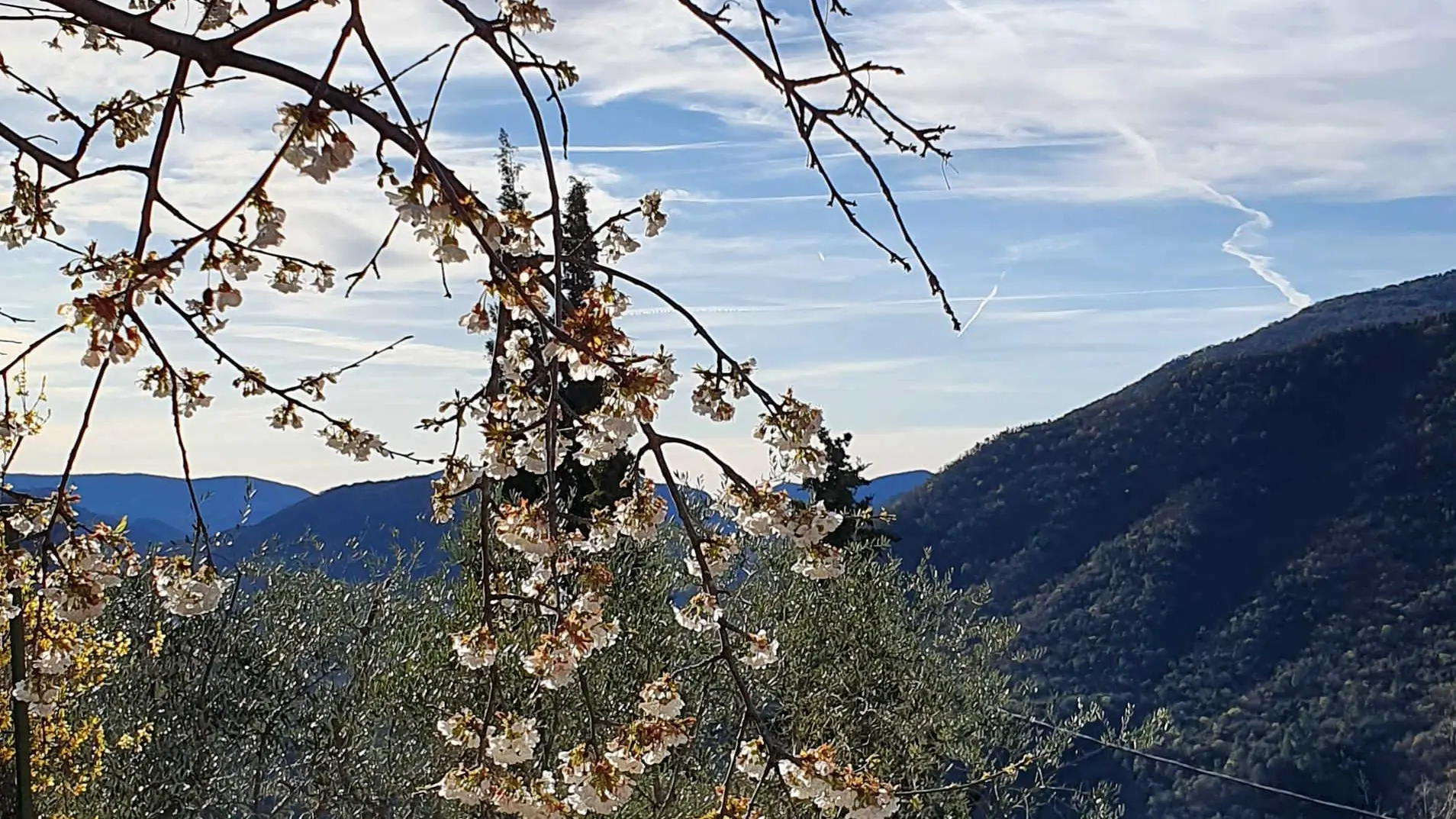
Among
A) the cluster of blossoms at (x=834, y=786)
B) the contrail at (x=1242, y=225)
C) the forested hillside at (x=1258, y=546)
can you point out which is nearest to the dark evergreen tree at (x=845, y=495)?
the cluster of blossoms at (x=834, y=786)

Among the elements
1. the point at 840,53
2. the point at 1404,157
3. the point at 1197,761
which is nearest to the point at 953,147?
the point at 840,53

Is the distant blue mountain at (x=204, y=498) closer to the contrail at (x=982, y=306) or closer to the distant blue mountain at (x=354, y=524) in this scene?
the distant blue mountain at (x=354, y=524)

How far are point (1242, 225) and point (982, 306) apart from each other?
69.6 ft

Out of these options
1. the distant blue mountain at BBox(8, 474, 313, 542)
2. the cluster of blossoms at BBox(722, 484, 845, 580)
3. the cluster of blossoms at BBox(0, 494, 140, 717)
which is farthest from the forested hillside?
the cluster of blossoms at BBox(0, 494, 140, 717)

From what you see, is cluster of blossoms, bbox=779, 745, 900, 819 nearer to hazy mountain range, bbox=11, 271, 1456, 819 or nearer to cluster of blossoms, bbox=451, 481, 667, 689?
cluster of blossoms, bbox=451, 481, 667, 689

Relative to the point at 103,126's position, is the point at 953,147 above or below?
below

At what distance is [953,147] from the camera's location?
167 cm

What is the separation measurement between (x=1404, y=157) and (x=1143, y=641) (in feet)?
33.7

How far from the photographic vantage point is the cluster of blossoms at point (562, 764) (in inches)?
68.7

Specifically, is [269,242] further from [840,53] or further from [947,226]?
[947,226]

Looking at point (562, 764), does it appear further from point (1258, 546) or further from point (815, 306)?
point (1258, 546)

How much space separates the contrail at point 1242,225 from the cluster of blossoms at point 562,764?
8188 millimetres

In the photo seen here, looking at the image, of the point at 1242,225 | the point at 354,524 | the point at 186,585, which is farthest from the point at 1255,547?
the point at 186,585

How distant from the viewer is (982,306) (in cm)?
190
